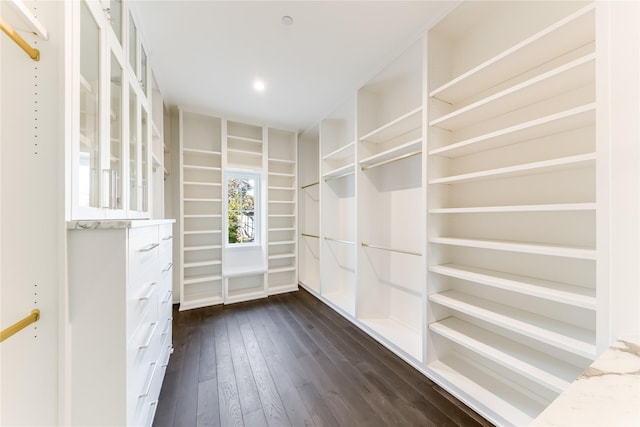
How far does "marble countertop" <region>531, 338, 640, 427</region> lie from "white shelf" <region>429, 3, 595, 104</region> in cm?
145

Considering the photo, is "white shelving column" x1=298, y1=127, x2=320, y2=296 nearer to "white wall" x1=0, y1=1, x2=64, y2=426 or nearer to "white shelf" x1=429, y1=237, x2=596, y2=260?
"white shelf" x1=429, y1=237, x2=596, y2=260

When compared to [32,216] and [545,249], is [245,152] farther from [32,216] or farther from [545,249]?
[545,249]

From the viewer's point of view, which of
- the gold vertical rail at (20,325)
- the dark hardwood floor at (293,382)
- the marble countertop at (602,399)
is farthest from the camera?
the dark hardwood floor at (293,382)

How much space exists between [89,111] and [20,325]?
2.99 feet

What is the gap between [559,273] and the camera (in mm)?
1332

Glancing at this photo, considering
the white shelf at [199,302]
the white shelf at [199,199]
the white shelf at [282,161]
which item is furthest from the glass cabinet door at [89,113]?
the white shelf at [282,161]

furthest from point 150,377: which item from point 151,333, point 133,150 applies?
point 133,150

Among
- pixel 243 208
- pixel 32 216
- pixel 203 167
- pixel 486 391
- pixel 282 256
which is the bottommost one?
pixel 486 391

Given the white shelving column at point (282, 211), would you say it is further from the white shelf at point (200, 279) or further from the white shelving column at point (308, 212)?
the white shelf at point (200, 279)

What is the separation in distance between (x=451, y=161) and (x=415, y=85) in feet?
3.03

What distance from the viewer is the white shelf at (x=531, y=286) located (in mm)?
1090

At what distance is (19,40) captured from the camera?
759 mm

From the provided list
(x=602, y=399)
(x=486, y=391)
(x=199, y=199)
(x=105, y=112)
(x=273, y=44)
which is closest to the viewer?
(x=602, y=399)

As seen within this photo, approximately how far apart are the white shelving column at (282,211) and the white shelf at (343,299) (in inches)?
30.7
